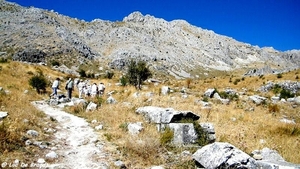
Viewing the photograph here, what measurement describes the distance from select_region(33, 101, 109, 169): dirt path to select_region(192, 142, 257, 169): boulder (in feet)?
9.59

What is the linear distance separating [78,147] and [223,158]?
540cm

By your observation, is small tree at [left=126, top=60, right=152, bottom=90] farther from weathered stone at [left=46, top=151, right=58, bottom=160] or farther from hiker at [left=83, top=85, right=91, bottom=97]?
weathered stone at [left=46, top=151, right=58, bottom=160]

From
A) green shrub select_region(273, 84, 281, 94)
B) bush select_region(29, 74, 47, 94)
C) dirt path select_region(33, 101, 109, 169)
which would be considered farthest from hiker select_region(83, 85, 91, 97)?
green shrub select_region(273, 84, 281, 94)

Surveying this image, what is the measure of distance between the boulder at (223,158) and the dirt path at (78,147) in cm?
292

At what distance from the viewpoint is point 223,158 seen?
315 inches

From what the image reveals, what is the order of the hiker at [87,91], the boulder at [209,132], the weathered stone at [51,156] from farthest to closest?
the hiker at [87,91], the boulder at [209,132], the weathered stone at [51,156]

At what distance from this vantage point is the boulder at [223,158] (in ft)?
25.6

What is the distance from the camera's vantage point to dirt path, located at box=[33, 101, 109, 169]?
29.3 ft

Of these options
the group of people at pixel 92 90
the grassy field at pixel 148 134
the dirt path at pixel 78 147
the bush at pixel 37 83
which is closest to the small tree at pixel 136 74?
the group of people at pixel 92 90

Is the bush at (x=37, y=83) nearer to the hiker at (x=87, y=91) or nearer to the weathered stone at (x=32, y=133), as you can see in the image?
the hiker at (x=87, y=91)

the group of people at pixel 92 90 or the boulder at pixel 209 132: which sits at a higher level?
the group of people at pixel 92 90

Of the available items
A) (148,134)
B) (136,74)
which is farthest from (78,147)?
(136,74)

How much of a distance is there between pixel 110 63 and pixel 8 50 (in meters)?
52.5

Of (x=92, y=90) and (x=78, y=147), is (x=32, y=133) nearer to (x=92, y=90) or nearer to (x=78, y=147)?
(x=78, y=147)
